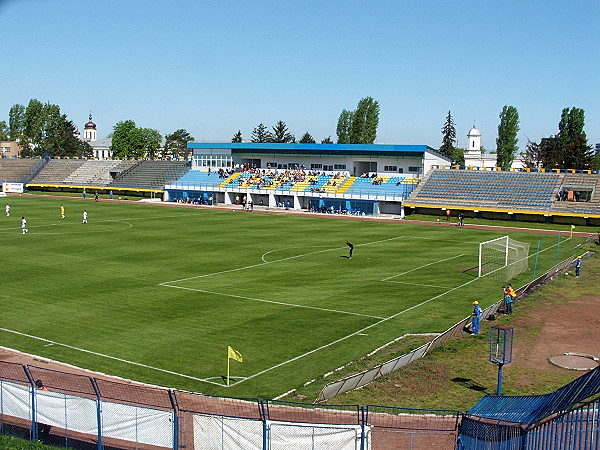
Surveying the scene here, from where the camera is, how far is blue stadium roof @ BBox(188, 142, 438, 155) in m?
85.6

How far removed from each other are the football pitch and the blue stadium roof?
27390mm

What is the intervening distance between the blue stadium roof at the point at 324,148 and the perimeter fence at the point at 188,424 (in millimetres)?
70666

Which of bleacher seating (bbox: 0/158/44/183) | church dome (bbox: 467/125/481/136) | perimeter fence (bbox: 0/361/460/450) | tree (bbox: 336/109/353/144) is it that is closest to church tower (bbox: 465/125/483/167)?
church dome (bbox: 467/125/481/136)

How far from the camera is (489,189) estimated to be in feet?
249

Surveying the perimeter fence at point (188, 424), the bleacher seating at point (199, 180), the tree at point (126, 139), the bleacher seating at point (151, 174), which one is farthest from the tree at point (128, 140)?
the perimeter fence at point (188, 424)

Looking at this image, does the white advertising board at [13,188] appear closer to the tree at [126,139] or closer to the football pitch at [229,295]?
the tree at [126,139]

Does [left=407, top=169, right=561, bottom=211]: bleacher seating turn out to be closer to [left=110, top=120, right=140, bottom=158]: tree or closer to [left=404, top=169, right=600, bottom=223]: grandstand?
[left=404, top=169, right=600, bottom=223]: grandstand

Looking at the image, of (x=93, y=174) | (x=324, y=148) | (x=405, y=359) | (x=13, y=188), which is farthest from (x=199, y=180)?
(x=405, y=359)

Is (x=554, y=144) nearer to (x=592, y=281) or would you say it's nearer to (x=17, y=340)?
(x=592, y=281)

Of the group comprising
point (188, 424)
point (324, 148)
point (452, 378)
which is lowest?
point (452, 378)

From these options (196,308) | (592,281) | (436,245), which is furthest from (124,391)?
(436,245)

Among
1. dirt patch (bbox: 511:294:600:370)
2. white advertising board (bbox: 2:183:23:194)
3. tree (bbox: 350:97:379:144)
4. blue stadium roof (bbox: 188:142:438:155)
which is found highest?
tree (bbox: 350:97:379:144)

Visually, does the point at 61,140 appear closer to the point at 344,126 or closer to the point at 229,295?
the point at 344,126

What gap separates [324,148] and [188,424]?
8038 cm
